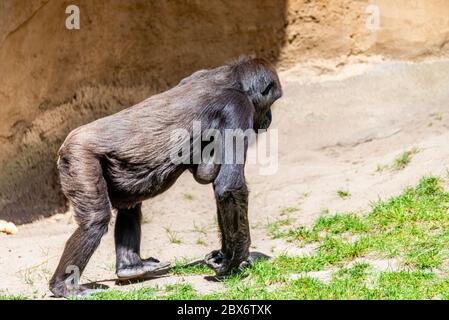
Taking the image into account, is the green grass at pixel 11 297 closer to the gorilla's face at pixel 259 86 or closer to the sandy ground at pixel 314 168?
the sandy ground at pixel 314 168

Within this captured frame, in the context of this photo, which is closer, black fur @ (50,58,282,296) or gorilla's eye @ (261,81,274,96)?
black fur @ (50,58,282,296)

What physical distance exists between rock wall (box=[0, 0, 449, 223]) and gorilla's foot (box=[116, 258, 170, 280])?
3.67 meters

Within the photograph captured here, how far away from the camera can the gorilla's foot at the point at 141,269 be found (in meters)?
7.60

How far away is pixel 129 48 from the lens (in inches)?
467

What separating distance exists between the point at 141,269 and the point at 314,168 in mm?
3579

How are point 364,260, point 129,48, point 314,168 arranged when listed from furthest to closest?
point 129,48 < point 314,168 < point 364,260

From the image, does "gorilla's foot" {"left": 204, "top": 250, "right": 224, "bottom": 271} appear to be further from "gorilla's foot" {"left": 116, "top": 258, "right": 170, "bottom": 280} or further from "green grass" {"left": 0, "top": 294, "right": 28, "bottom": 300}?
"green grass" {"left": 0, "top": 294, "right": 28, "bottom": 300}

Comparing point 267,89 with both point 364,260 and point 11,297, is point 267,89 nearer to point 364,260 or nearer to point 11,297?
point 364,260

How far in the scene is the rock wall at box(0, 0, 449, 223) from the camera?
1148 cm

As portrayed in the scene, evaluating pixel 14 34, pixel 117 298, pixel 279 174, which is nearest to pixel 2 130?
pixel 14 34

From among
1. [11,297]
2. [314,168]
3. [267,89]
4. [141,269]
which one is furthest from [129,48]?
[11,297]

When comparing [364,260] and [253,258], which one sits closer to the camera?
Result: [364,260]

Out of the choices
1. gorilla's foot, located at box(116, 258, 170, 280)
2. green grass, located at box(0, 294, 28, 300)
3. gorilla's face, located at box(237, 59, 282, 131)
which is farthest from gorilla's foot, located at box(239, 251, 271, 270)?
green grass, located at box(0, 294, 28, 300)

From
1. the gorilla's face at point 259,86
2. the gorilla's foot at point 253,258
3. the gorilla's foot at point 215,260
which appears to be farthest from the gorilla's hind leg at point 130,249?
the gorilla's face at point 259,86
